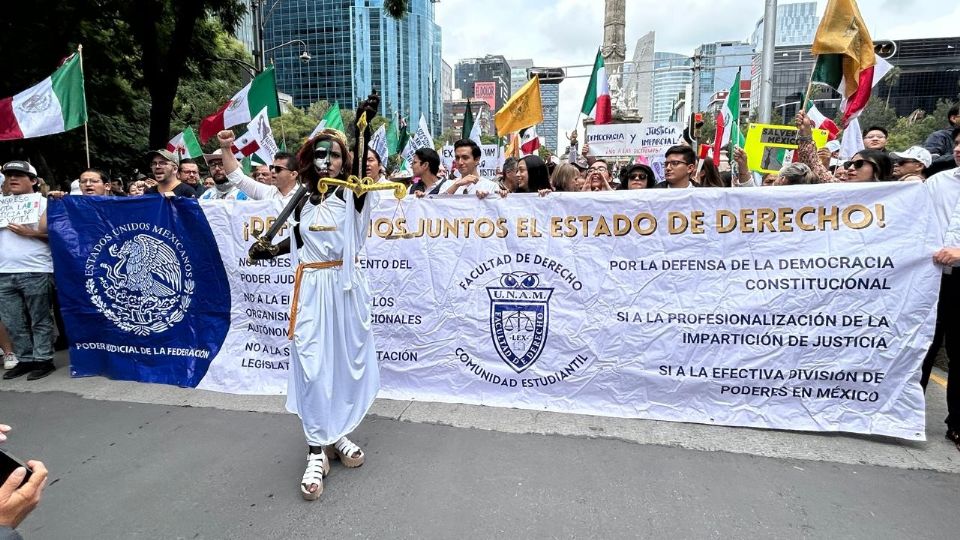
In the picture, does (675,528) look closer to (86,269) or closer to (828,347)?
(828,347)

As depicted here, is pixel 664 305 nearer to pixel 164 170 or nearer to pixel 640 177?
pixel 640 177

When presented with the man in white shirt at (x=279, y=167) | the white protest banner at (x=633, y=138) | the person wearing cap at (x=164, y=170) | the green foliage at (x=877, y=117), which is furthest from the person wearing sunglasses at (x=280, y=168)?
the green foliage at (x=877, y=117)

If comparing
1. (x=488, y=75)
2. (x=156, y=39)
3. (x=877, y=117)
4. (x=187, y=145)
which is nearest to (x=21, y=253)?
(x=187, y=145)

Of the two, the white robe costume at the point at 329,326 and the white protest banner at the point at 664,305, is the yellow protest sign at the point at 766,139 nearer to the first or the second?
the white protest banner at the point at 664,305

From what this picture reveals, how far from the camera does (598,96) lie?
8.28 meters

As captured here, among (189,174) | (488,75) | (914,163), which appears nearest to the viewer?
(914,163)

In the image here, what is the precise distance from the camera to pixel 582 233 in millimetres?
3748

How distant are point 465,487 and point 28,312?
4.45 meters

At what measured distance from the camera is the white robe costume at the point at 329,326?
289 centimetres

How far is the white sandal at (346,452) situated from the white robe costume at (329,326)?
137 mm

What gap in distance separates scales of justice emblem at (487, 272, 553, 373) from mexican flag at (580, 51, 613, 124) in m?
5.36

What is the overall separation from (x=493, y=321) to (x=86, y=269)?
3.57 meters

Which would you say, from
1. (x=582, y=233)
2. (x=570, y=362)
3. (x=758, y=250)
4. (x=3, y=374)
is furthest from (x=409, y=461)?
(x=3, y=374)

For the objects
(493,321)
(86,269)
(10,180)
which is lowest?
(493,321)
